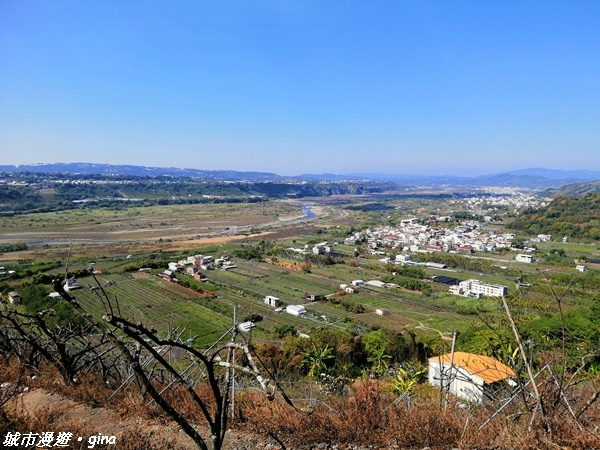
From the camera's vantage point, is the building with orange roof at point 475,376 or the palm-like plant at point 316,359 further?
the palm-like plant at point 316,359

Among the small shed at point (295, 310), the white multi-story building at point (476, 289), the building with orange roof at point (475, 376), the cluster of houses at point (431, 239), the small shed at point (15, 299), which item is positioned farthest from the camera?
the cluster of houses at point (431, 239)

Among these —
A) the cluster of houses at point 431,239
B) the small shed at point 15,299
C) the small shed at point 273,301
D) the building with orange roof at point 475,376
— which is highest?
the building with orange roof at point 475,376

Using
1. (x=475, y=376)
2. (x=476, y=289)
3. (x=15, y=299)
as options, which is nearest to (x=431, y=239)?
(x=476, y=289)

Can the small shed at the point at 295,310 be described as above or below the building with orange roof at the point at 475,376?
below

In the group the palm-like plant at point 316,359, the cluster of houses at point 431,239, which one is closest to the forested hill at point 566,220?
the cluster of houses at point 431,239

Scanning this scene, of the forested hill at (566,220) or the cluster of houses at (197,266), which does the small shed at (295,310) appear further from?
the forested hill at (566,220)

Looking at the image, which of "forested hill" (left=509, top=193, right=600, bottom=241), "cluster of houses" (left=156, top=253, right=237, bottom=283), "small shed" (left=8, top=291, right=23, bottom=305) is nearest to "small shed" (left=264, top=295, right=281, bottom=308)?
"cluster of houses" (left=156, top=253, right=237, bottom=283)

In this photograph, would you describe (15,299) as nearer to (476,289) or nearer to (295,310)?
(295,310)
